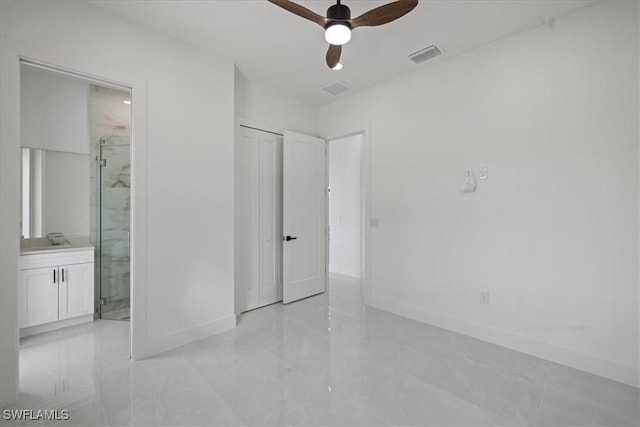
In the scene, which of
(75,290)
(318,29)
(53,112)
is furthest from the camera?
(53,112)

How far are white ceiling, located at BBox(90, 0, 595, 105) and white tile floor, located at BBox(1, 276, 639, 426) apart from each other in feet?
9.42

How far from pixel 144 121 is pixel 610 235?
3.88 meters

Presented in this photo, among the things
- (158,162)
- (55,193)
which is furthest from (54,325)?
(158,162)

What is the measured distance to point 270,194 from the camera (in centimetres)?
382

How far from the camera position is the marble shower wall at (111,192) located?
3.45 metres

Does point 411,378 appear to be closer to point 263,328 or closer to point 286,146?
point 263,328

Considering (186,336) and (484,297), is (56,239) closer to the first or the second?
(186,336)

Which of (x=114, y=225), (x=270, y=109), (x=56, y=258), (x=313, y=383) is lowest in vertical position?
(x=313, y=383)

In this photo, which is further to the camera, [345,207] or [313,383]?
[345,207]

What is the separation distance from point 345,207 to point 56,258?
13.8 ft

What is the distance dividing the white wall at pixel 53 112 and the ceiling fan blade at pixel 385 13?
3156 millimetres

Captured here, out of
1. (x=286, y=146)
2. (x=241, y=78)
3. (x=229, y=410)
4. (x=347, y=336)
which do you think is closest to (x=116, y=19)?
(x=241, y=78)

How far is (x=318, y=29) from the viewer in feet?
8.30

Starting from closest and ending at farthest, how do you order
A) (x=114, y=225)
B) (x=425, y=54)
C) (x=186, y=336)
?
1. (x=186, y=336)
2. (x=425, y=54)
3. (x=114, y=225)
